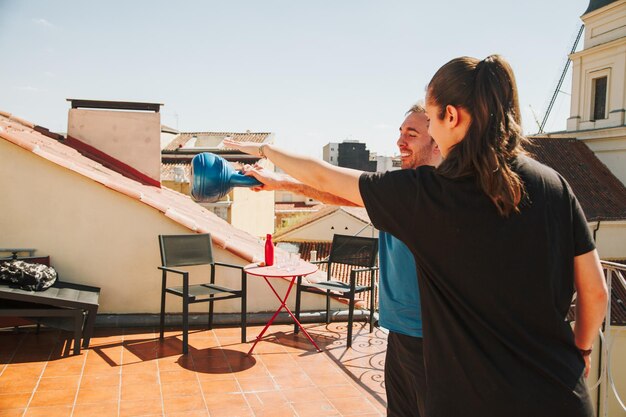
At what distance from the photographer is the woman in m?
1.26

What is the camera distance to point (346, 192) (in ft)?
4.93

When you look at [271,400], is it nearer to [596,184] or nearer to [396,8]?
[396,8]

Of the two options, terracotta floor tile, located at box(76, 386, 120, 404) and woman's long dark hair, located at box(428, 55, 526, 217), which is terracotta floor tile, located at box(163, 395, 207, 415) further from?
woman's long dark hair, located at box(428, 55, 526, 217)

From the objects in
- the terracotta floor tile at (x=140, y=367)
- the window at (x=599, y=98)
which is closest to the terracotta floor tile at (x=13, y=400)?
the terracotta floor tile at (x=140, y=367)

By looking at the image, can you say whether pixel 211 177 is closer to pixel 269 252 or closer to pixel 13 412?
pixel 13 412

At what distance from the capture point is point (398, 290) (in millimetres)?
→ 2326

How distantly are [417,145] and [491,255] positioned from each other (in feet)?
4.93

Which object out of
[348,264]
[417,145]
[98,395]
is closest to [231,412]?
[98,395]

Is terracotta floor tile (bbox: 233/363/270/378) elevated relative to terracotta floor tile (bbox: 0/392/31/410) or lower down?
lower down

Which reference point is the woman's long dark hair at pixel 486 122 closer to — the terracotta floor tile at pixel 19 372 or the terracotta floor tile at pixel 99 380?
the terracotta floor tile at pixel 99 380

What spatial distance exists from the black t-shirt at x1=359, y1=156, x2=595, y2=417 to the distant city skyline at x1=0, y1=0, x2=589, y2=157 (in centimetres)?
33

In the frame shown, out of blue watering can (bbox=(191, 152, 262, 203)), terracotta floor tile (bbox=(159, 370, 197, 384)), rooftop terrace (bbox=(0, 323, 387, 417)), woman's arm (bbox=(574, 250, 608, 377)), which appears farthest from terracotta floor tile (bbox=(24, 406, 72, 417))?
woman's arm (bbox=(574, 250, 608, 377))

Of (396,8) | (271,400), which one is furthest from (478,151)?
(396,8)

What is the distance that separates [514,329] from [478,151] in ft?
1.49
